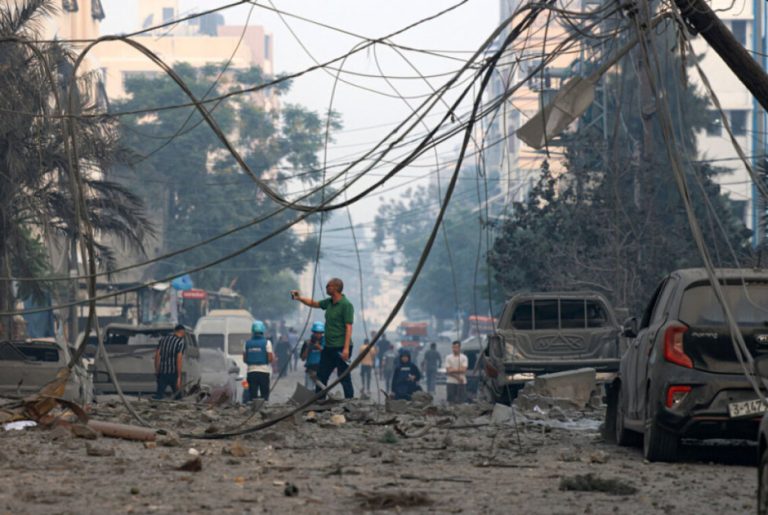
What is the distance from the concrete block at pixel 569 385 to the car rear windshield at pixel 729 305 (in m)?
8.54

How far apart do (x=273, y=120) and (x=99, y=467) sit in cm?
6332

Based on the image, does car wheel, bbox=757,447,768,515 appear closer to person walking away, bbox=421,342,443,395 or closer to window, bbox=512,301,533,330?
window, bbox=512,301,533,330

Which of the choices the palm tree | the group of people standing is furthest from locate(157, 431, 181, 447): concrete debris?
the palm tree

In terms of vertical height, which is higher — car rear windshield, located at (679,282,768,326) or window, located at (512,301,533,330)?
car rear windshield, located at (679,282,768,326)

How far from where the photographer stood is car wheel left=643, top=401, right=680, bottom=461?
10375mm

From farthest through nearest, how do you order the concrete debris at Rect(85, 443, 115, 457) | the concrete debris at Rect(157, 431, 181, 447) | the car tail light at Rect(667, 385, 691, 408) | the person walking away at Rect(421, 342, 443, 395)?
the person walking away at Rect(421, 342, 443, 395) → the concrete debris at Rect(157, 431, 181, 447) → the concrete debris at Rect(85, 443, 115, 457) → the car tail light at Rect(667, 385, 691, 408)

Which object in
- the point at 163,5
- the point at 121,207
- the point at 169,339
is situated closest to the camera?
the point at 169,339

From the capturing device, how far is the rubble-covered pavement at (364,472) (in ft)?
25.7

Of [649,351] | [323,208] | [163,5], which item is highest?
[163,5]

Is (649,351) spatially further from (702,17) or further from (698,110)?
(698,110)

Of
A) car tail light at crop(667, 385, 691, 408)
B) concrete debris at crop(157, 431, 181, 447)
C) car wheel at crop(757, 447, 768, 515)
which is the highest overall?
car tail light at crop(667, 385, 691, 408)


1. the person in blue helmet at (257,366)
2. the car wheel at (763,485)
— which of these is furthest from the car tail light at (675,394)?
the person in blue helmet at (257,366)

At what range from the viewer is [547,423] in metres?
15.4

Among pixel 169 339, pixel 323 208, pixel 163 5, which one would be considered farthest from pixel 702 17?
pixel 163 5
